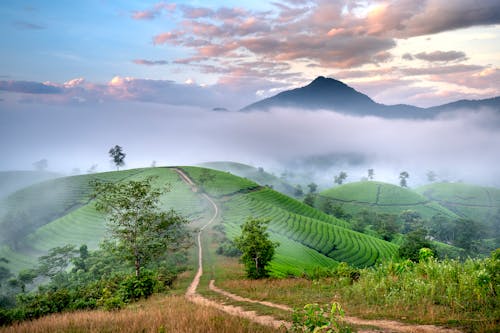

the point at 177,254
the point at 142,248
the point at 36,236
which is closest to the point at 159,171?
the point at 36,236

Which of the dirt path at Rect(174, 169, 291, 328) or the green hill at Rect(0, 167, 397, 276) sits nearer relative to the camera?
the dirt path at Rect(174, 169, 291, 328)

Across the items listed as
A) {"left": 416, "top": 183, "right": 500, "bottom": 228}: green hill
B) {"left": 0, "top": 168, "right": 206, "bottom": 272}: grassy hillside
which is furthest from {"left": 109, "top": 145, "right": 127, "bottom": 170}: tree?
{"left": 416, "top": 183, "right": 500, "bottom": 228}: green hill

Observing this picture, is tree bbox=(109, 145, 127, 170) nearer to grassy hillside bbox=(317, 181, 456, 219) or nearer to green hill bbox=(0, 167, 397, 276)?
green hill bbox=(0, 167, 397, 276)

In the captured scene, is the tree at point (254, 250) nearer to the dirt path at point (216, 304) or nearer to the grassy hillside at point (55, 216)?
the dirt path at point (216, 304)

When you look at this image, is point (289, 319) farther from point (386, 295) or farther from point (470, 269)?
point (470, 269)

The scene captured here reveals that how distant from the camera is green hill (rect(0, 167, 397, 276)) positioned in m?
72.2

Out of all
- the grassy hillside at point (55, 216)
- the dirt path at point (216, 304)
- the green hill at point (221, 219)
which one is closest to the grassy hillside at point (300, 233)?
the green hill at point (221, 219)

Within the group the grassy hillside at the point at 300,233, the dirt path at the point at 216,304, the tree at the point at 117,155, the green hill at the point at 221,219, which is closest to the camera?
the dirt path at the point at 216,304

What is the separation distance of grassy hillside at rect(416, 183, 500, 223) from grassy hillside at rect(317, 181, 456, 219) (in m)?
13.9

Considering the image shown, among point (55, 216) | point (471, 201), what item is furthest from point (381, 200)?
point (55, 216)

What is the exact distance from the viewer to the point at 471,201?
596 ft

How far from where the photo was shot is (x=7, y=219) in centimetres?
8762

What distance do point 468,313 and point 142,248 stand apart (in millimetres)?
25728

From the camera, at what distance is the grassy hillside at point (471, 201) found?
167125mm
